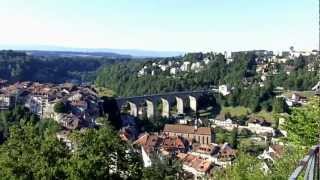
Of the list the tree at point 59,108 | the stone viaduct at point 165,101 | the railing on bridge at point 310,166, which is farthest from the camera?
the stone viaduct at point 165,101

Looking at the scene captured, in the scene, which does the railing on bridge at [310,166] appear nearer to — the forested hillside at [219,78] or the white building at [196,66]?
the forested hillside at [219,78]

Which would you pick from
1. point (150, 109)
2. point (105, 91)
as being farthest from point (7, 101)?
point (105, 91)

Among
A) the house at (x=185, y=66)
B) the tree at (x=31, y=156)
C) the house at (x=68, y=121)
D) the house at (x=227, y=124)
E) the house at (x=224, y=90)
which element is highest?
the tree at (x=31, y=156)

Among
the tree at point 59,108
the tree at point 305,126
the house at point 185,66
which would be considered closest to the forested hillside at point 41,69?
the house at point 185,66

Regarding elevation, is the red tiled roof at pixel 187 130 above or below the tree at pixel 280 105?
below

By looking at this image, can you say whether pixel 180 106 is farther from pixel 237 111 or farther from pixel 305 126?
pixel 305 126

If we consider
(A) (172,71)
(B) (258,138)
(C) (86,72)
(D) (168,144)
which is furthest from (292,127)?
(C) (86,72)

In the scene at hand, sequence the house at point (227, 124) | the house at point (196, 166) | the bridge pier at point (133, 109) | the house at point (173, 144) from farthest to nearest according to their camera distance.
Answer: the bridge pier at point (133, 109), the house at point (227, 124), the house at point (173, 144), the house at point (196, 166)
